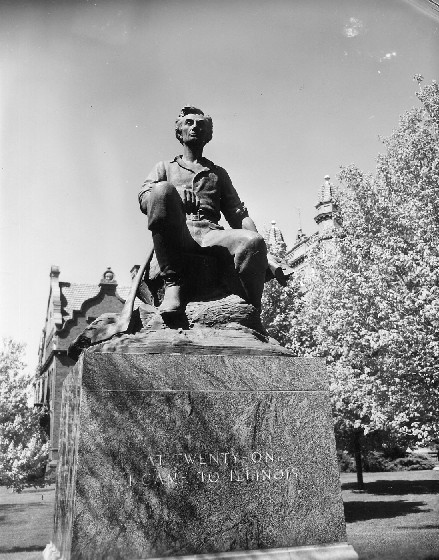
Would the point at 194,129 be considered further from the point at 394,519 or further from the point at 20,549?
the point at 394,519

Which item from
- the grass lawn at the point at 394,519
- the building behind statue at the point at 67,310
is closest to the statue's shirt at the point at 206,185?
the grass lawn at the point at 394,519

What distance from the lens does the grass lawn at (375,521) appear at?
10244mm

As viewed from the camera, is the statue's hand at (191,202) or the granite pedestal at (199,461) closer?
the granite pedestal at (199,461)

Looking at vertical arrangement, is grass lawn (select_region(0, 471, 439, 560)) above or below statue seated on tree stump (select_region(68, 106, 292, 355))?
below

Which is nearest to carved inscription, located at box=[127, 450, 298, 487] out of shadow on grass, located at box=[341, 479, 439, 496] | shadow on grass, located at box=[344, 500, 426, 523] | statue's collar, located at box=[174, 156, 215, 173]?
statue's collar, located at box=[174, 156, 215, 173]

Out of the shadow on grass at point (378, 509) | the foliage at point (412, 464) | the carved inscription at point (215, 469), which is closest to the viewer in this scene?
the carved inscription at point (215, 469)

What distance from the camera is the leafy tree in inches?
557

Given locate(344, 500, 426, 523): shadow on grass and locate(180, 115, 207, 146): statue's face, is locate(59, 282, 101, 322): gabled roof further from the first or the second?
locate(180, 115, 207, 146): statue's face

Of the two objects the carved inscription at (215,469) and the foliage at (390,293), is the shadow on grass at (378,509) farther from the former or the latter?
the carved inscription at (215,469)

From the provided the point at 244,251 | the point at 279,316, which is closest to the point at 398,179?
the point at 279,316

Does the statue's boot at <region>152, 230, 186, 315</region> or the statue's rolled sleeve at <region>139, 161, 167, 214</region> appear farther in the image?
the statue's rolled sleeve at <region>139, 161, 167, 214</region>

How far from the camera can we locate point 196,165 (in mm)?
6391

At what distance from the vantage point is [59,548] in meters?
4.60

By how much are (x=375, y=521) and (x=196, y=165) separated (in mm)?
13004
